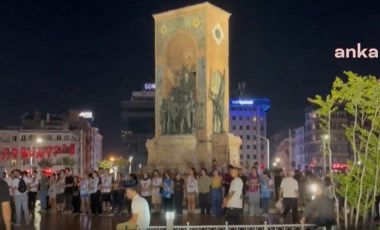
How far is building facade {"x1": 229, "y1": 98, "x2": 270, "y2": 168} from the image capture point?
128637 mm

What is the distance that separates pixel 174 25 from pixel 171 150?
7.23 m

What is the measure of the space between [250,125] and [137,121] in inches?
957

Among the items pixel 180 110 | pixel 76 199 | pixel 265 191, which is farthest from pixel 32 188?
pixel 180 110

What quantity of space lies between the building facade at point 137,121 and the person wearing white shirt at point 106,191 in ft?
337

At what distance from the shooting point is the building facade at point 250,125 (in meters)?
129

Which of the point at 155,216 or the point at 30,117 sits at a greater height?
the point at 30,117

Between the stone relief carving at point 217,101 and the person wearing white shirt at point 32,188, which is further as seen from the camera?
the stone relief carving at point 217,101

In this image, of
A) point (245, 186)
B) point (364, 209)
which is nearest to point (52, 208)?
point (245, 186)

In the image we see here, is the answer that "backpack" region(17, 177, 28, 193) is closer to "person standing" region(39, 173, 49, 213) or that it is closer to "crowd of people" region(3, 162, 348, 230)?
"crowd of people" region(3, 162, 348, 230)

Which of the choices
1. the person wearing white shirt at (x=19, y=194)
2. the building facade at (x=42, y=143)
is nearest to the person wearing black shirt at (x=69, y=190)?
the person wearing white shirt at (x=19, y=194)

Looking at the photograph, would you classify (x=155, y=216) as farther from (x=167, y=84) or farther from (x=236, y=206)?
(x=167, y=84)

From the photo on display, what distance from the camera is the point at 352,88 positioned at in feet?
49.9

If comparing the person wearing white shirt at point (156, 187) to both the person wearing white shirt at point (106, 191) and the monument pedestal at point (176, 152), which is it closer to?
the person wearing white shirt at point (106, 191)

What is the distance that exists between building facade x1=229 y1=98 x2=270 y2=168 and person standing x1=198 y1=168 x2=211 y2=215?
345 feet
